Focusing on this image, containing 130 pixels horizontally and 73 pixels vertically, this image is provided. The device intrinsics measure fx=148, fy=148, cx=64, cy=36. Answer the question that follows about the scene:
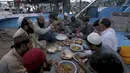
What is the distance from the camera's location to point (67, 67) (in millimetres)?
2906

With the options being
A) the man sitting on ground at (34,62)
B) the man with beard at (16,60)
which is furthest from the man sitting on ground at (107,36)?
the man sitting on ground at (34,62)

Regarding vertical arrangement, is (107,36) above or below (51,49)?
above

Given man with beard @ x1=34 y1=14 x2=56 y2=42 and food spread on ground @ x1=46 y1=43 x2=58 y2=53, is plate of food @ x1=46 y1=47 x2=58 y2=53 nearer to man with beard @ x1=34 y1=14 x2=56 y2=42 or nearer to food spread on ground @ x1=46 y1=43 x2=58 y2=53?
food spread on ground @ x1=46 y1=43 x2=58 y2=53

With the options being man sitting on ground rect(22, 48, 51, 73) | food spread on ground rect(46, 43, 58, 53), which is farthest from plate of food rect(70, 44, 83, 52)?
man sitting on ground rect(22, 48, 51, 73)

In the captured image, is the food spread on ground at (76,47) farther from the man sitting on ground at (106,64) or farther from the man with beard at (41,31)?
the man sitting on ground at (106,64)

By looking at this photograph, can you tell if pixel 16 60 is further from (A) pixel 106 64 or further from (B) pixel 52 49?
(B) pixel 52 49

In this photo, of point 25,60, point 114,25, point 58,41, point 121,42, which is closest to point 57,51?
point 58,41

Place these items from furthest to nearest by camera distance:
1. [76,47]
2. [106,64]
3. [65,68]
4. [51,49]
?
[76,47] → [51,49] → [65,68] → [106,64]

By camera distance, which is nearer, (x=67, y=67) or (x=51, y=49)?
(x=67, y=67)

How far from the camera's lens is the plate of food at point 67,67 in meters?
2.83

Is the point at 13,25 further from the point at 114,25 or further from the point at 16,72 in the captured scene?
the point at 16,72

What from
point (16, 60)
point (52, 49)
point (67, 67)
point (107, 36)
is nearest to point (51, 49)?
point (52, 49)

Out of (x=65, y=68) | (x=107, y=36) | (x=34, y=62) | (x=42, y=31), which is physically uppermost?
(x=34, y=62)

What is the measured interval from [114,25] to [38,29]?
5.90m
